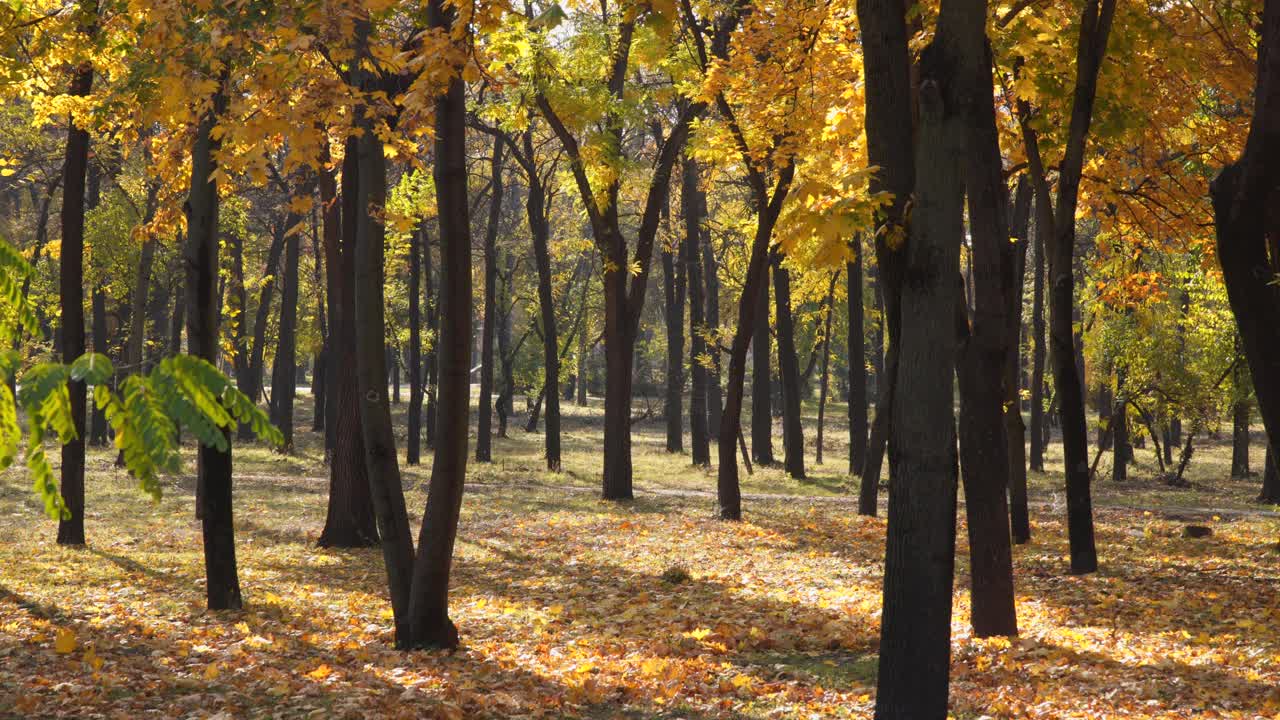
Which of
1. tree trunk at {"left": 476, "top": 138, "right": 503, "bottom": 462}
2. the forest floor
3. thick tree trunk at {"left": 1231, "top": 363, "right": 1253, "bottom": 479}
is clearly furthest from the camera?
tree trunk at {"left": 476, "top": 138, "right": 503, "bottom": 462}

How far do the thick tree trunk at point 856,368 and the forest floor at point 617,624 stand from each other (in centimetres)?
688

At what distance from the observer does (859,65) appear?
11328mm

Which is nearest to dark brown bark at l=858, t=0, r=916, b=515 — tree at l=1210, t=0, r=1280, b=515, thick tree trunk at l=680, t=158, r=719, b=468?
tree at l=1210, t=0, r=1280, b=515

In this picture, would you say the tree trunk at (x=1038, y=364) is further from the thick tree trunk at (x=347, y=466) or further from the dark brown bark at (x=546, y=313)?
the thick tree trunk at (x=347, y=466)

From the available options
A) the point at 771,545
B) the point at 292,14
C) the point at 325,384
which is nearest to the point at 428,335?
the point at 325,384

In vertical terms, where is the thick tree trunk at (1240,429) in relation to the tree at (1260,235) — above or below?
below

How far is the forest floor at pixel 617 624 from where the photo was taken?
6551mm

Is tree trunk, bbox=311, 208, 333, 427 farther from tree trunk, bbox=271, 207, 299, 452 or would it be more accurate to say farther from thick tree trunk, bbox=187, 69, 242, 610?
thick tree trunk, bbox=187, 69, 242, 610

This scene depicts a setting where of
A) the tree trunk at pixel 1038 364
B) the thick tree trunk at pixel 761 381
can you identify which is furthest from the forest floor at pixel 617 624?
the thick tree trunk at pixel 761 381

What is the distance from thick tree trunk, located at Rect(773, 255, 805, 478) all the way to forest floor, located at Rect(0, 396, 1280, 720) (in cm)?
763

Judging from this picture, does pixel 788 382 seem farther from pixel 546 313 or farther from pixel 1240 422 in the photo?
pixel 1240 422

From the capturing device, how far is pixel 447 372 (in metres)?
7.92

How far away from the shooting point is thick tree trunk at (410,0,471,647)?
7891mm

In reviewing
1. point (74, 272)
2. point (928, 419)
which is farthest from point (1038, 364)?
point (928, 419)
